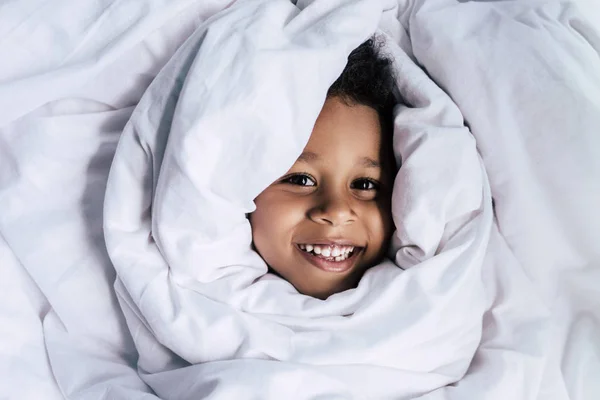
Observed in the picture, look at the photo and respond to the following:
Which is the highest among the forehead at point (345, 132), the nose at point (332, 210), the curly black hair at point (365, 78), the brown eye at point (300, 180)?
the curly black hair at point (365, 78)

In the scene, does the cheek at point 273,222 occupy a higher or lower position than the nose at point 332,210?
lower

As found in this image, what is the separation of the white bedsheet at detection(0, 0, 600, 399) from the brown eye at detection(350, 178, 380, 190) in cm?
15

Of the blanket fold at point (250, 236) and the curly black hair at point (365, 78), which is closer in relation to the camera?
the blanket fold at point (250, 236)

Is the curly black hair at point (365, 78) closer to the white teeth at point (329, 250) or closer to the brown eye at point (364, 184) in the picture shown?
the brown eye at point (364, 184)

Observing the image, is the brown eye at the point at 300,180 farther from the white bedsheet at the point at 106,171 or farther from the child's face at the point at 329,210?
the white bedsheet at the point at 106,171

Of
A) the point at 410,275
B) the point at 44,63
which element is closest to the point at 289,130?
the point at 410,275

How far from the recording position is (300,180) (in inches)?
35.8

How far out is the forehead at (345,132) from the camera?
0.90m

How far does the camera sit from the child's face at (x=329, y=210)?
88cm

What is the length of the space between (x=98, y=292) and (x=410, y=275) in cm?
39

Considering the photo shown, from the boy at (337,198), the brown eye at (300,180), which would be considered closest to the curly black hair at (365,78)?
the boy at (337,198)

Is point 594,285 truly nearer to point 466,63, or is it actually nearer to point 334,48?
point 466,63

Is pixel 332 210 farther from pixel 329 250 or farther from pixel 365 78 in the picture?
pixel 365 78

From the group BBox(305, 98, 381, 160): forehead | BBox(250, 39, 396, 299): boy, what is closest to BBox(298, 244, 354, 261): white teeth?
BBox(250, 39, 396, 299): boy
